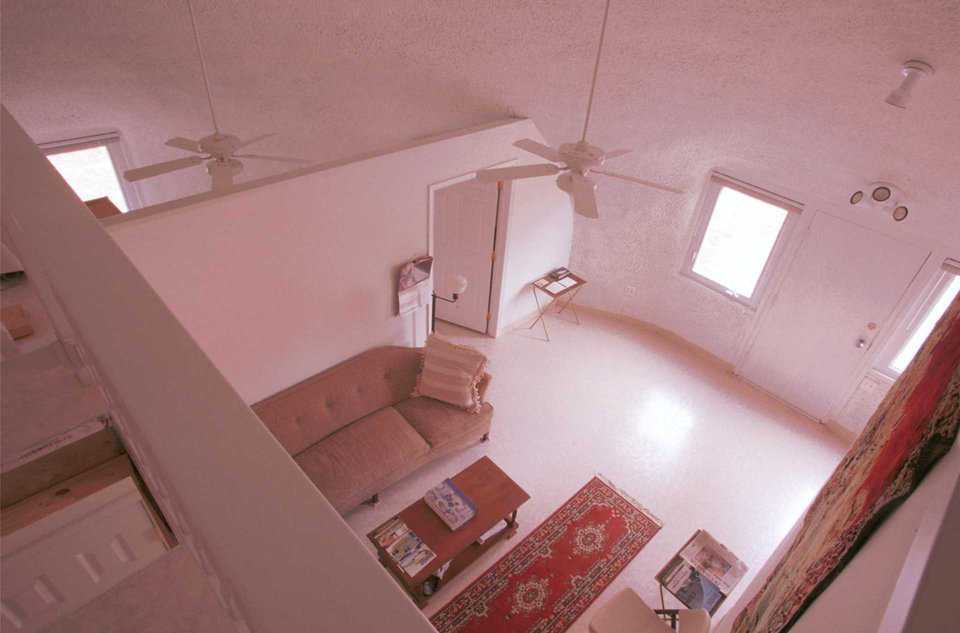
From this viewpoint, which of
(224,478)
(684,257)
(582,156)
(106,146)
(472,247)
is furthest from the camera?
(684,257)

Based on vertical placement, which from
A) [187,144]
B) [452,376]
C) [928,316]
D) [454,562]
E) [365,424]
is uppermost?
[187,144]

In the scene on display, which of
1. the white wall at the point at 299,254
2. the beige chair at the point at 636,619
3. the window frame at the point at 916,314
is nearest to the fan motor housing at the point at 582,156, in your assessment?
the white wall at the point at 299,254

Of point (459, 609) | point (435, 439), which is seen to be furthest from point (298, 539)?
point (435, 439)

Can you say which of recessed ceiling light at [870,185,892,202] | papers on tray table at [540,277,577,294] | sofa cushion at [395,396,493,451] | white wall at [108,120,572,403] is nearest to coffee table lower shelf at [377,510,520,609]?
sofa cushion at [395,396,493,451]

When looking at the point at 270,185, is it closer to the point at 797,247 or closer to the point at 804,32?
the point at 804,32

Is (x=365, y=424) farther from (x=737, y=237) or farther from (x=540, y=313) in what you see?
(x=737, y=237)

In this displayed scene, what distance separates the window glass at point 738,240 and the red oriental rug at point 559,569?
9.51ft

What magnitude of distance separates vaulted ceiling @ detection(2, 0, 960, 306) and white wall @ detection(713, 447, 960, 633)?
243 centimetres

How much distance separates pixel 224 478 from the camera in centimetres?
62

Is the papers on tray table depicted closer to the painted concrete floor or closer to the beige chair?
the painted concrete floor

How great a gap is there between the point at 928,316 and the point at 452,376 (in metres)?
4.25

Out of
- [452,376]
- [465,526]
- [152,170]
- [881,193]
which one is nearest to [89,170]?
[152,170]

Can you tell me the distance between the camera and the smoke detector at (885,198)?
436 cm

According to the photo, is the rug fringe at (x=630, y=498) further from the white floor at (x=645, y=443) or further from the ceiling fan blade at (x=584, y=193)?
the ceiling fan blade at (x=584, y=193)
